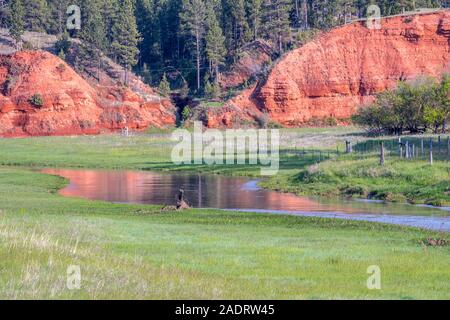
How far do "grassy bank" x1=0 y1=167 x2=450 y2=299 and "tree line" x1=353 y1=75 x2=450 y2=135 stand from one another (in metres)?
31.9

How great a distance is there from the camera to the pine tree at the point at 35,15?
13900 centimetres

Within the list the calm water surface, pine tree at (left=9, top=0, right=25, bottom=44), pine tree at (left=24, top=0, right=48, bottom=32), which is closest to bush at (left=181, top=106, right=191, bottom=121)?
pine tree at (left=9, top=0, right=25, bottom=44)

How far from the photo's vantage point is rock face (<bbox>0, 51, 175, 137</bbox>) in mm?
105938

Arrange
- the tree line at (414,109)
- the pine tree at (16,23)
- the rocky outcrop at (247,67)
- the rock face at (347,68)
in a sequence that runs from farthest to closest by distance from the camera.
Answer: the rocky outcrop at (247,67), the pine tree at (16,23), the rock face at (347,68), the tree line at (414,109)

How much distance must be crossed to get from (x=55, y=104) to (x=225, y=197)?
225ft

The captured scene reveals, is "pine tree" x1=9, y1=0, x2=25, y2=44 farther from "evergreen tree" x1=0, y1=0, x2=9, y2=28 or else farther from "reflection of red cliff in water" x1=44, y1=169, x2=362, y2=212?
"reflection of red cliff in water" x1=44, y1=169, x2=362, y2=212

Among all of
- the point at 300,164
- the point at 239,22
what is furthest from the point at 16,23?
the point at 300,164

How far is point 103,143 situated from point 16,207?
55.8 metres

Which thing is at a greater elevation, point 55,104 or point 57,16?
point 57,16

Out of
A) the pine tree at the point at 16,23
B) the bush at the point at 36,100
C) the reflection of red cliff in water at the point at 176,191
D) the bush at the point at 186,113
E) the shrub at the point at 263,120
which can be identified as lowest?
the reflection of red cliff in water at the point at 176,191

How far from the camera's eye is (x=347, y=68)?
109 metres

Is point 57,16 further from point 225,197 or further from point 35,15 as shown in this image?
point 225,197

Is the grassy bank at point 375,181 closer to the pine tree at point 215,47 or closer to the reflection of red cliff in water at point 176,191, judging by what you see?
the reflection of red cliff in water at point 176,191

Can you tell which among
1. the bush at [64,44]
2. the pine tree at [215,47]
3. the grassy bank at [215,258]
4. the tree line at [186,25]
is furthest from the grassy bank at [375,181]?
the bush at [64,44]
